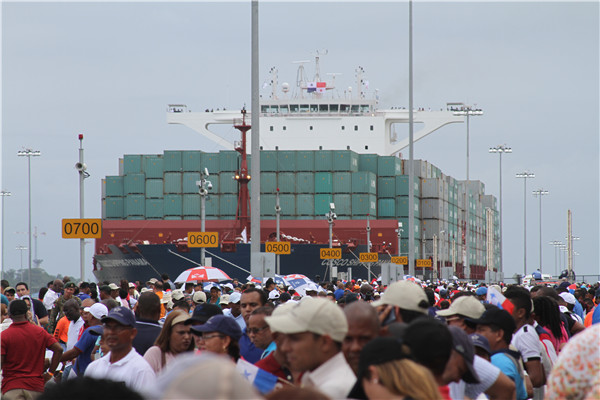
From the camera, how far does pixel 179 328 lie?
6.70m

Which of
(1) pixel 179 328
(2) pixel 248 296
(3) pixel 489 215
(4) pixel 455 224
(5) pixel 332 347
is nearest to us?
(5) pixel 332 347

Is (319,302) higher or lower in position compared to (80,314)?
higher

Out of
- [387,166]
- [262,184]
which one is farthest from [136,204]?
[387,166]

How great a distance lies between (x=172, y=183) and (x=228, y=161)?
4.18 meters

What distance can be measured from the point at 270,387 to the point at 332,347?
0.47 metres

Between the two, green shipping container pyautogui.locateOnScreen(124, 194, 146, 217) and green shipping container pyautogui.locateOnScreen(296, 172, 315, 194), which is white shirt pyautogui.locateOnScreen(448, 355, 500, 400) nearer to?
green shipping container pyautogui.locateOnScreen(296, 172, 315, 194)

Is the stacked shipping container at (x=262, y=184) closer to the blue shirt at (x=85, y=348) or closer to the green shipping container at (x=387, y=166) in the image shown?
the green shipping container at (x=387, y=166)

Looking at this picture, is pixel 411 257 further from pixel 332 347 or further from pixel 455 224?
pixel 455 224

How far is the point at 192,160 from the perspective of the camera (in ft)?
217

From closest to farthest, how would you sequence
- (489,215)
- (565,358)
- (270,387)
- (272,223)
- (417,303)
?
(565,358), (270,387), (417,303), (272,223), (489,215)

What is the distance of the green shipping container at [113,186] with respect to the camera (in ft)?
224

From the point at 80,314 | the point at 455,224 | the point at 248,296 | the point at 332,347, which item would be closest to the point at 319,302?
the point at 332,347

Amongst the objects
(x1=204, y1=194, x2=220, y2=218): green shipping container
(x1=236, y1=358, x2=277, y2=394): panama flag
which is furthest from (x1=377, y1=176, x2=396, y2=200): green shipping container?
(x1=236, y1=358, x2=277, y2=394): panama flag

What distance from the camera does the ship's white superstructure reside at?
6738cm
